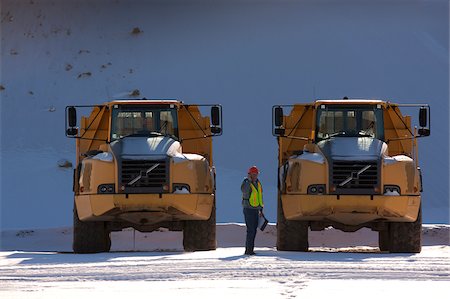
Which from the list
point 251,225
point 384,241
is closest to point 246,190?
point 251,225

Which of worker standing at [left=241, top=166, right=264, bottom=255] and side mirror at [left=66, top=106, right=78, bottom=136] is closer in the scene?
worker standing at [left=241, top=166, right=264, bottom=255]

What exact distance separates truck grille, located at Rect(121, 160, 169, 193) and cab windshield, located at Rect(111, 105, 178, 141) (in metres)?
1.20

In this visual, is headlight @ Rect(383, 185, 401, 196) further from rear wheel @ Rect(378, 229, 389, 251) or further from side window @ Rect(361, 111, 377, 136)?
rear wheel @ Rect(378, 229, 389, 251)

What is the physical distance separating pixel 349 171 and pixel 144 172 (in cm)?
347

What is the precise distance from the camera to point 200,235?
25016mm

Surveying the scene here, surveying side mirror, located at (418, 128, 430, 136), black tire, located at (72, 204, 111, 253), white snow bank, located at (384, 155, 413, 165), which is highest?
side mirror, located at (418, 128, 430, 136)

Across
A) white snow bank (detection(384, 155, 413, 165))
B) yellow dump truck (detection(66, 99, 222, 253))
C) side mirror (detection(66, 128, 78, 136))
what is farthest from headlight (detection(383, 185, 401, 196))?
side mirror (detection(66, 128, 78, 136))

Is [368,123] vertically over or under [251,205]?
over

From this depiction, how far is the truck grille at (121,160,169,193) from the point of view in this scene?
78.1 ft

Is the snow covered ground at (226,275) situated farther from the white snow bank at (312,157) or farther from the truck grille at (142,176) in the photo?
the white snow bank at (312,157)

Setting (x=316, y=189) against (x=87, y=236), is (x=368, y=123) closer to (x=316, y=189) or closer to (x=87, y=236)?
(x=316, y=189)

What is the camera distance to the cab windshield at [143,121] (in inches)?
987

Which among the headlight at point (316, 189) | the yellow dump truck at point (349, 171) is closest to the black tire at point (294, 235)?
the yellow dump truck at point (349, 171)

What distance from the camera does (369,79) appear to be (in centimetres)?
4750
